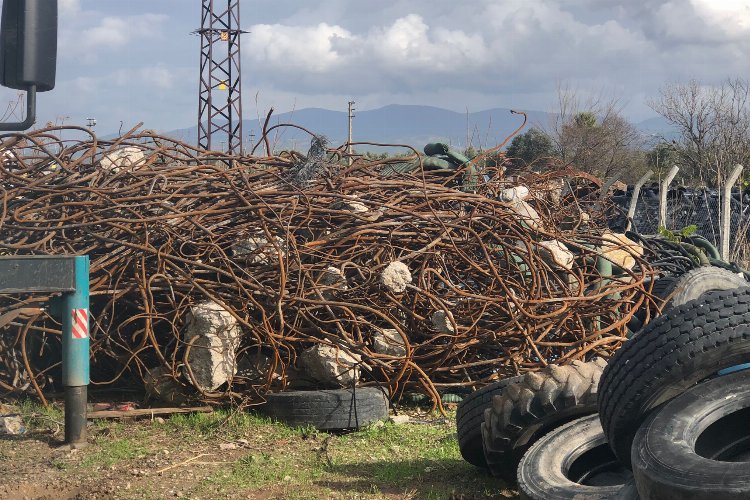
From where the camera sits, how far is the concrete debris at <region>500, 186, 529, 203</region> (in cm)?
821

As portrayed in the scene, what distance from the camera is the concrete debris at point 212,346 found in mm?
5836

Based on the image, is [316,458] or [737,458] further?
[316,458]

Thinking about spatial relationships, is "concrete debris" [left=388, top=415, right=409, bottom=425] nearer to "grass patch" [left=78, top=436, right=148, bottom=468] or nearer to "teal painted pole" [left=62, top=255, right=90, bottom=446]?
"grass patch" [left=78, top=436, right=148, bottom=468]

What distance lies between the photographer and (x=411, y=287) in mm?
6152

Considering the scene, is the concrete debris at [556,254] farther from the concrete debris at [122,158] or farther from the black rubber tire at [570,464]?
the concrete debris at [122,158]

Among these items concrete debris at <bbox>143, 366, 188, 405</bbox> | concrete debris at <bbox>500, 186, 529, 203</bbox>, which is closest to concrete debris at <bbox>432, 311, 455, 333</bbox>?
concrete debris at <bbox>143, 366, 188, 405</bbox>

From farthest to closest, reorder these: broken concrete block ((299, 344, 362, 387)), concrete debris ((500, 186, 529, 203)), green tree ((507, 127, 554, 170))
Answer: green tree ((507, 127, 554, 170)) → concrete debris ((500, 186, 529, 203)) → broken concrete block ((299, 344, 362, 387))

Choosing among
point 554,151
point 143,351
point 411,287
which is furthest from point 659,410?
point 554,151

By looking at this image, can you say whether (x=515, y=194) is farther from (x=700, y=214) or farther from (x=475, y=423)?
(x=700, y=214)

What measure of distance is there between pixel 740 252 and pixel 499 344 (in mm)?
9547

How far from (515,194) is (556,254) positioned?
153 centimetres

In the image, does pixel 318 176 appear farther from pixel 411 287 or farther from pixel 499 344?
pixel 499 344

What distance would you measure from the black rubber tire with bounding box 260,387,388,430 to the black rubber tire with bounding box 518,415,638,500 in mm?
1772

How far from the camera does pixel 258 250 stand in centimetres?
626
